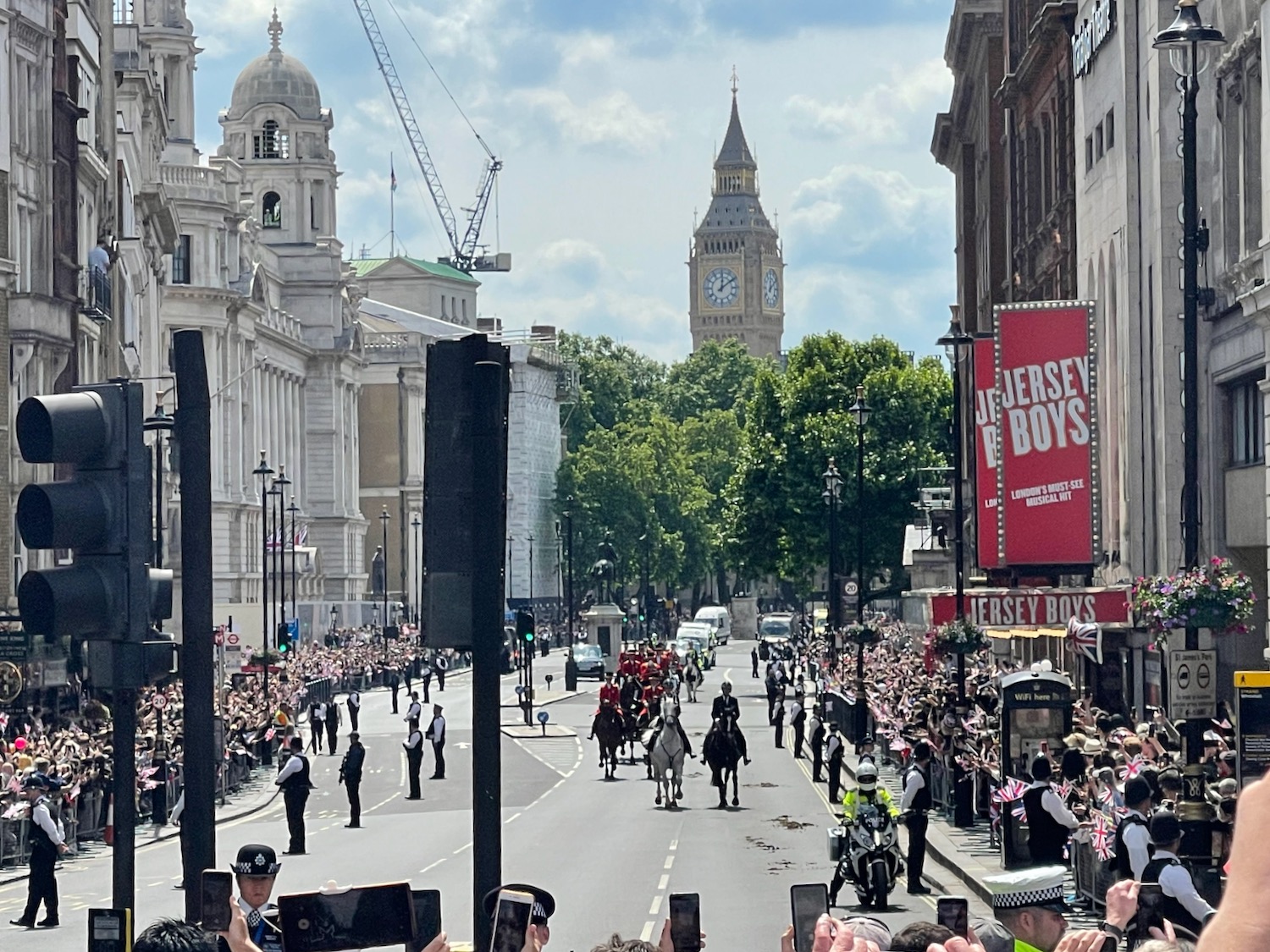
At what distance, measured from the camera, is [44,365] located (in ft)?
169

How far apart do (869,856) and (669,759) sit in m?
15.1

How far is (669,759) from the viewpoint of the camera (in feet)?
129

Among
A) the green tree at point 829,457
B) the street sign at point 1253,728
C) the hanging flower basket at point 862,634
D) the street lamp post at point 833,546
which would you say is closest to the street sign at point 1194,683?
the street sign at point 1253,728

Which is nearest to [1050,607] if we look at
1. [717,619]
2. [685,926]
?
[685,926]

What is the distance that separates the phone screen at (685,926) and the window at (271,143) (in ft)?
445

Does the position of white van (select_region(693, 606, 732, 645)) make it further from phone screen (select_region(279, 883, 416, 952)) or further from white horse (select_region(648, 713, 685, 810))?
phone screen (select_region(279, 883, 416, 952))

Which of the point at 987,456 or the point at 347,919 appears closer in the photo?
the point at 347,919

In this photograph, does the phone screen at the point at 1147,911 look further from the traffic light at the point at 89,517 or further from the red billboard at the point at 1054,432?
the red billboard at the point at 1054,432

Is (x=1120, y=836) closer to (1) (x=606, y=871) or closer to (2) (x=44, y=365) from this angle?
(1) (x=606, y=871)

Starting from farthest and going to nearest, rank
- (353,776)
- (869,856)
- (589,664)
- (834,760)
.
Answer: (589,664)
(834,760)
(353,776)
(869,856)

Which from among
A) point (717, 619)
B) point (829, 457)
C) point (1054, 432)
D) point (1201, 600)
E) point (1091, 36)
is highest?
point (1091, 36)

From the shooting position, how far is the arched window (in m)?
141

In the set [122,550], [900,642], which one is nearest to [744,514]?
[900,642]

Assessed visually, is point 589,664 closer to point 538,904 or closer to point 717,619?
point 717,619
